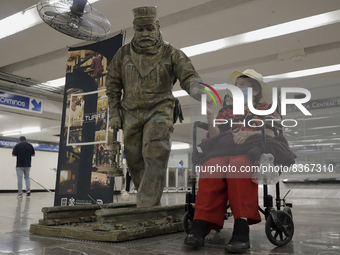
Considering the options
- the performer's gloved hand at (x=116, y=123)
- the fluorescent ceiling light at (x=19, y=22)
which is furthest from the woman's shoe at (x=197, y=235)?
the fluorescent ceiling light at (x=19, y=22)

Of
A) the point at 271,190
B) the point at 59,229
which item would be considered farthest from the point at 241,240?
the point at 271,190

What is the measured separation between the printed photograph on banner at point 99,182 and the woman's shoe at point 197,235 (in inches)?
116

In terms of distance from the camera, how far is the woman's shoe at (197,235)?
70.8 inches

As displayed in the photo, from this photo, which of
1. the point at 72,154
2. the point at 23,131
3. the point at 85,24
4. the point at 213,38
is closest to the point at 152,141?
the point at 85,24

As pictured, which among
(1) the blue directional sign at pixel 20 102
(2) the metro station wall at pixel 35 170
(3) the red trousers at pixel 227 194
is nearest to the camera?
(3) the red trousers at pixel 227 194

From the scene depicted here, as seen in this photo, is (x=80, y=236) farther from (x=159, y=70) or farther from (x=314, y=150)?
(x=314, y=150)

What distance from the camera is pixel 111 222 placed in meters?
2.08

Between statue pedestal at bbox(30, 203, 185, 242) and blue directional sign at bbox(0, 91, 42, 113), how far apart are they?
317 inches

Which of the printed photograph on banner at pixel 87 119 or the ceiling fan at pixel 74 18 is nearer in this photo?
the ceiling fan at pixel 74 18

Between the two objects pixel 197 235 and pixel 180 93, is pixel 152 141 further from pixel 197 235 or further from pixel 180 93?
pixel 180 93

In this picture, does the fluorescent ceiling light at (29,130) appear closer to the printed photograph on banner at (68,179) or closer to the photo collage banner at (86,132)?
the photo collage banner at (86,132)

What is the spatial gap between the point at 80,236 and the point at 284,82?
8708 mm

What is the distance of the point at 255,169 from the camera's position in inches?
73.9

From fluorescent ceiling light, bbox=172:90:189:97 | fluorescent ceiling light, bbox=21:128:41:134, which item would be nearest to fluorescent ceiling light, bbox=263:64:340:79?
fluorescent ceiling light, bbox=172:90:189:97
